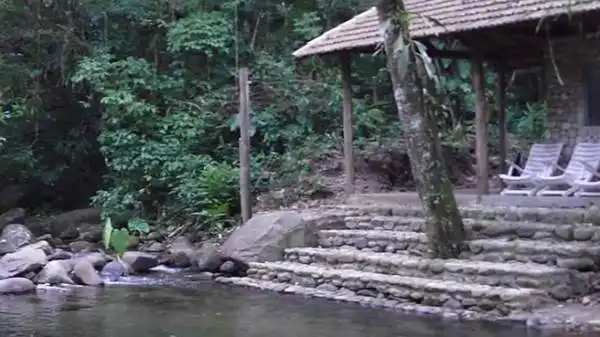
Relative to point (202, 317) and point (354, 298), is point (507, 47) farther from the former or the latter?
point (202, 317)

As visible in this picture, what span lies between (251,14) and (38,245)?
8.12 meters

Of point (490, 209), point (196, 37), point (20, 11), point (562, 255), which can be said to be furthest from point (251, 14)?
point (562, 255)

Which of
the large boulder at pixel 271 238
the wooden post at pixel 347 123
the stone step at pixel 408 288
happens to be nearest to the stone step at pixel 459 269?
the stone step at pixel 408 288

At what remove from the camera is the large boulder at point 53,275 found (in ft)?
43.9

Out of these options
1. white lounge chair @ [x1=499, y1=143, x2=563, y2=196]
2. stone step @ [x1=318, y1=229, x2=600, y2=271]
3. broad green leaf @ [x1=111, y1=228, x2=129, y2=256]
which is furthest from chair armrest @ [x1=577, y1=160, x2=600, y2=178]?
broad green leaf @ [x1=111, y1=228, x2=129, y2=256]

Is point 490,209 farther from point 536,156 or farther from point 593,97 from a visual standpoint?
point 593,97

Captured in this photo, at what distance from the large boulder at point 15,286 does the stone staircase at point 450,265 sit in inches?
113

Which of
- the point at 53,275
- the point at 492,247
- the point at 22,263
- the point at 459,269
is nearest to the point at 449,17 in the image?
the point at 492,247

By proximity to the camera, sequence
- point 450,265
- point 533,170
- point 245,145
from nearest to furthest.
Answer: point 450,265 → point 533,170 → point 245,145

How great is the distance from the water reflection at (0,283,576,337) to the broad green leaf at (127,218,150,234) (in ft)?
16.1

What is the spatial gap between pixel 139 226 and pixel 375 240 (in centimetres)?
654

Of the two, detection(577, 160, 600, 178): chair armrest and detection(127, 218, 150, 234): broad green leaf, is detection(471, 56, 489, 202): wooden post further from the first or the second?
detection(127, 218, 150, 234): broad green leaf

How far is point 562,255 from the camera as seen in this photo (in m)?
10.1

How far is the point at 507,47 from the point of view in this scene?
15555mm
